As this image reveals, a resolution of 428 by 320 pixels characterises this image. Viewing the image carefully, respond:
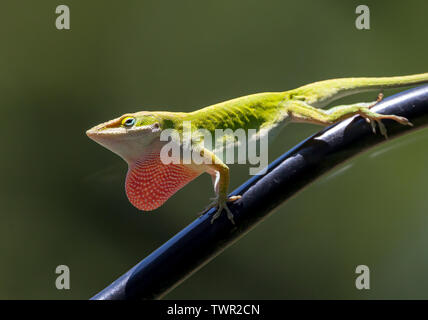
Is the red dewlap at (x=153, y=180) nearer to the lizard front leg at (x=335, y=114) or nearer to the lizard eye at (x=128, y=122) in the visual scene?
the lizard eye at (x=128, y=122)

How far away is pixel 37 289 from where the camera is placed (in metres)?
4.05

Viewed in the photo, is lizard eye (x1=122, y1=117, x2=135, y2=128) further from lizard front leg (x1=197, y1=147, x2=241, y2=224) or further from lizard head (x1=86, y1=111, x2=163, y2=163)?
lizard front leg (x1=197, y1=147, x2=241, y2=224)

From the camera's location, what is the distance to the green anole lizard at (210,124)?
1079mm

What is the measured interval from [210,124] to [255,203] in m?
0.43

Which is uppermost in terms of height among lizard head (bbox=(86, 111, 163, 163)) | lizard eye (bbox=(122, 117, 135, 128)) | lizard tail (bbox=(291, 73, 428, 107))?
lizard tail (bbox=(291, 73, 428, 107))

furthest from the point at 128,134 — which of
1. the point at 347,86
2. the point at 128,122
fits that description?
the point at 347,86

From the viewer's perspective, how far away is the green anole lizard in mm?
1079

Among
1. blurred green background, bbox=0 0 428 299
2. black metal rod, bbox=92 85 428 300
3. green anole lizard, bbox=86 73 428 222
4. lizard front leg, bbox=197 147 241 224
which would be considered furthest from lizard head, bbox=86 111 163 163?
blurred green background, bbox=0 0 428 299

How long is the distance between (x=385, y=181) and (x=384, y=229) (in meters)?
0.60

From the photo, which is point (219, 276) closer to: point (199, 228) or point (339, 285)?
point (339, 285)

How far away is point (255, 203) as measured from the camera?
95 cm

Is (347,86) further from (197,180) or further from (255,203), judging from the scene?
(197,180)

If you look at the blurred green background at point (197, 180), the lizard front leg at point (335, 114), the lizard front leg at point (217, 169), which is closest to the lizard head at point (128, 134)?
the lizard front leg at point (217, 169)

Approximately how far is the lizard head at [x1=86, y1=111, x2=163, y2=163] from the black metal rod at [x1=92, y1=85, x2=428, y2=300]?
0.24 metres
